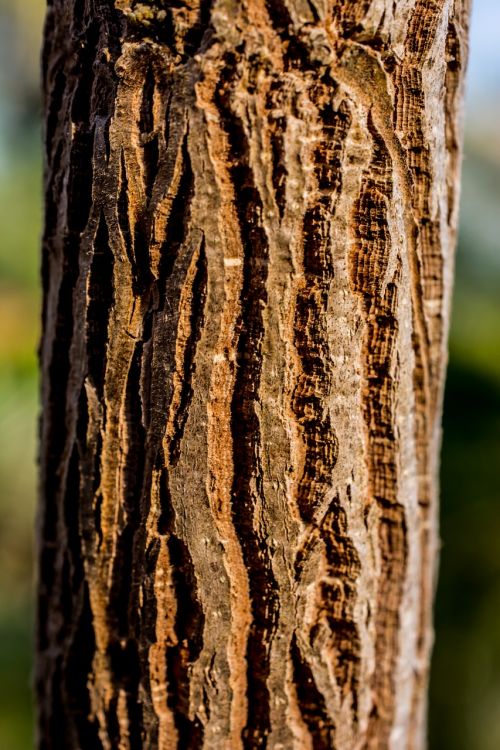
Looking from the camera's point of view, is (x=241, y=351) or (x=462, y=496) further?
(x=462, y=496)

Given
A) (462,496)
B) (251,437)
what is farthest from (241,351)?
(462,496)

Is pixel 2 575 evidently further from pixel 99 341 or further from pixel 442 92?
pixel 442 92

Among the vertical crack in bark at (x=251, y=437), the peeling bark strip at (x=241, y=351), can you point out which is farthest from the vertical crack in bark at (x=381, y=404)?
the vertical crack in bark at (x=251, y=437)

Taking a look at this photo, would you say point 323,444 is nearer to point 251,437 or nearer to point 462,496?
point 251,437

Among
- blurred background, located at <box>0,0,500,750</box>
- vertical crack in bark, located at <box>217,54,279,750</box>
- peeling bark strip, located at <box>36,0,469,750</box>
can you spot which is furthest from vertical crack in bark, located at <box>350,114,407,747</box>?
blurred background, located at <box>0,0,500,750</box>

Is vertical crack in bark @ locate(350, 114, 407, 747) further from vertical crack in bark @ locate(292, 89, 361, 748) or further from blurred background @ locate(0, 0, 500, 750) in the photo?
blurred background @ locate(0, 0, 500, 750)

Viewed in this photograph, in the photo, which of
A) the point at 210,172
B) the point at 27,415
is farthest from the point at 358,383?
the point at 27,415

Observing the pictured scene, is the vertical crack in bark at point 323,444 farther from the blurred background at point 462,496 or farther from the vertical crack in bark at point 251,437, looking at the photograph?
the blurred background at point 462,496
